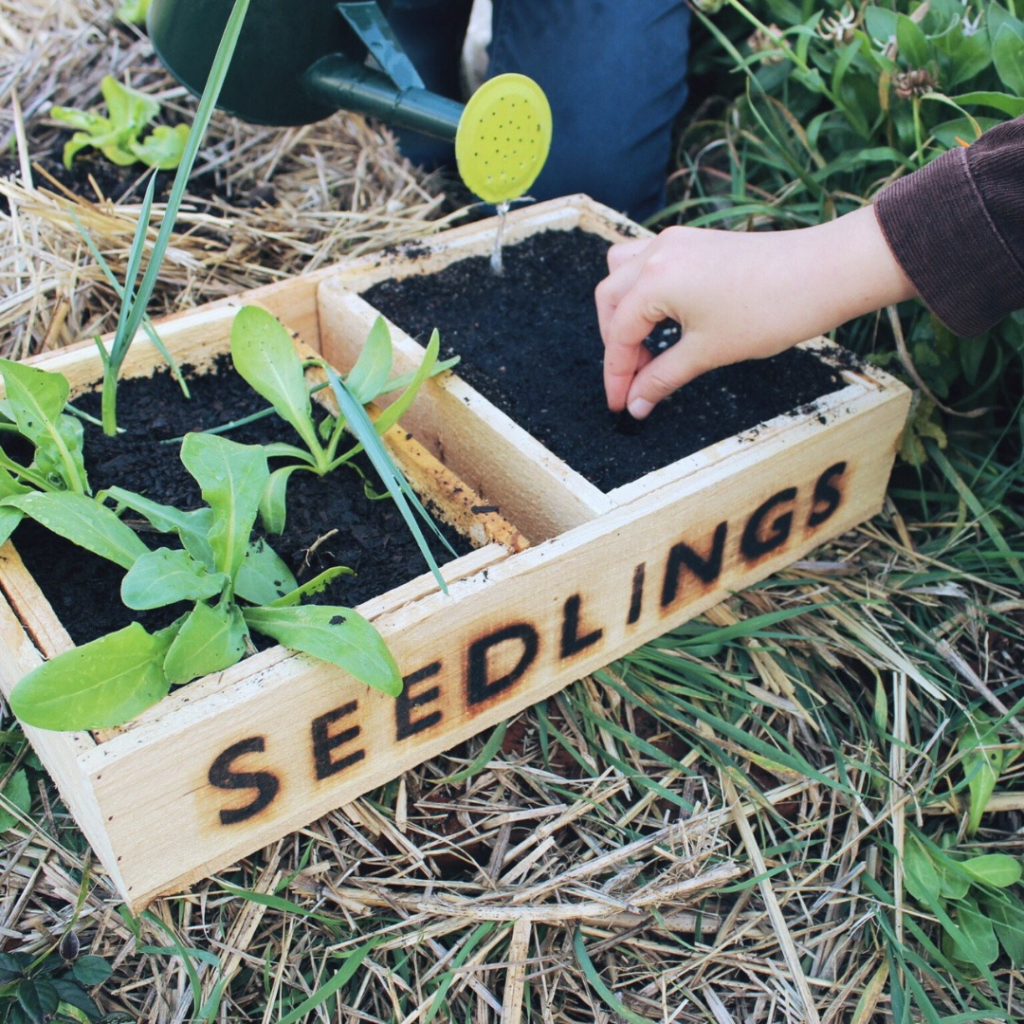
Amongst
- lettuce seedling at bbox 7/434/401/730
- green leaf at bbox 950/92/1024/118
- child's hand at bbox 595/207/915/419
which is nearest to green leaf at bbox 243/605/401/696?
lettuce seedling at bbox 7/434/401/730

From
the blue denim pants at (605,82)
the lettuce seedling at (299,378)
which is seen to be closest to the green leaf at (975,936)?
the lettuce seedling at (299,378)

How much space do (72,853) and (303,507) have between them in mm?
410

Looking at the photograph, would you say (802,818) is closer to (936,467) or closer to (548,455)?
(548,455)

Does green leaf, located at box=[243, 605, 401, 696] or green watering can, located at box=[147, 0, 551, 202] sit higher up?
green watering can, located at box=[147, 0, 551, 202]

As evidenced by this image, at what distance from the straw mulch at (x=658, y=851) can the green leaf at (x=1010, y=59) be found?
53 cm

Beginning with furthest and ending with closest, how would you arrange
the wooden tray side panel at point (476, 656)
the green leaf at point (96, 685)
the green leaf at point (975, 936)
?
the green leaf at point (975, 936), the wooden tray side panel at point (476, 656), the green leaf at point (96, 685)

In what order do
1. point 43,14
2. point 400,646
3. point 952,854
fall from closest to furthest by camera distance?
point 400,646
point 952,854
point 43,14

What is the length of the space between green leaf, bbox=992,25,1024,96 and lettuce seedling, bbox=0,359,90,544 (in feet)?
3.65

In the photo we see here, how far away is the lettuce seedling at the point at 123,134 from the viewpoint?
172 centimetres

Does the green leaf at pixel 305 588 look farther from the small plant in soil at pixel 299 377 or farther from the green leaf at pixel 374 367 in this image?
the green leaf at pixel 374 367

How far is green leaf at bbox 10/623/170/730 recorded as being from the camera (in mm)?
825

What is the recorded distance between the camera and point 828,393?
4.33ft

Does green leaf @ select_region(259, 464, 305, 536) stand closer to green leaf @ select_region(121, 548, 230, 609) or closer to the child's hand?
green leaf @ select_region(121, 548, 230, 609)

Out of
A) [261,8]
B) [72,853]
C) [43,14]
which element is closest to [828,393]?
[261,8]
